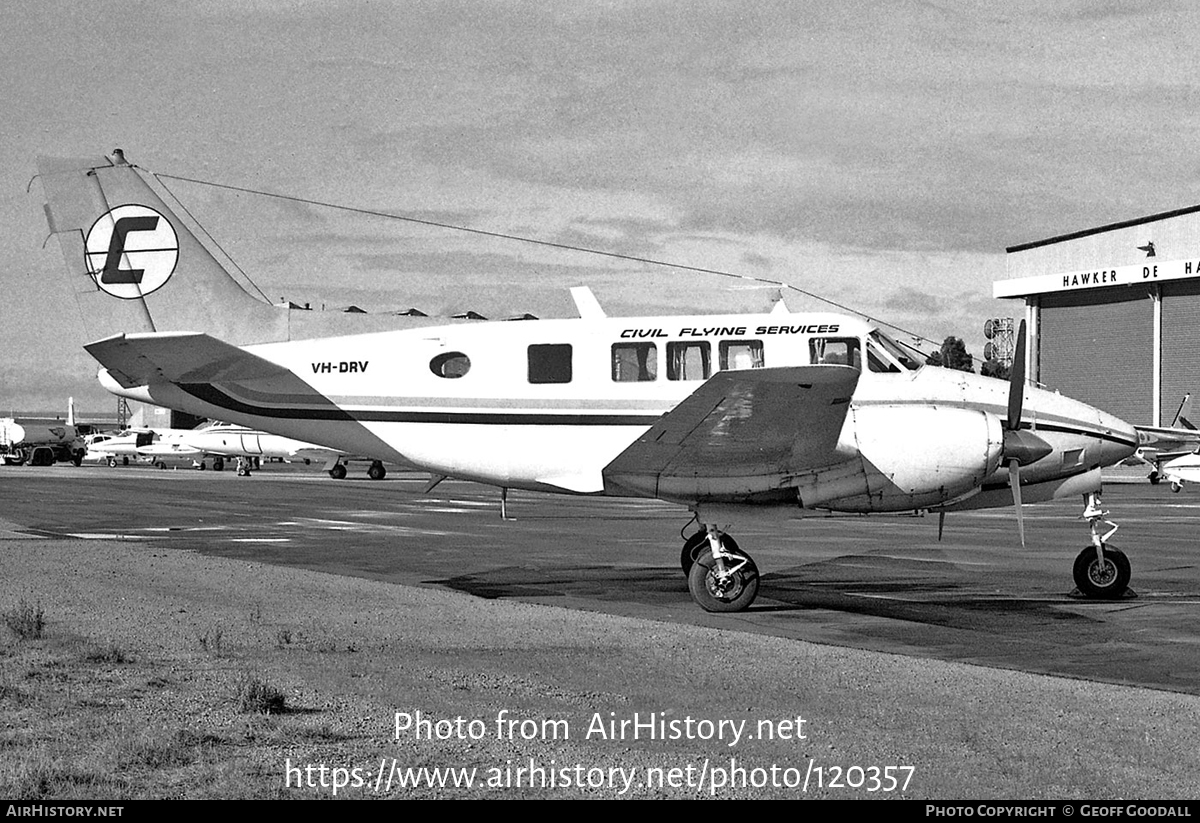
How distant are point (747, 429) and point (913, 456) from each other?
2018 mm

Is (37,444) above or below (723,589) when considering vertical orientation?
above

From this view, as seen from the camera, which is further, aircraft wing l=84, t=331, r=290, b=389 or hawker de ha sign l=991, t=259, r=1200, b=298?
hawker de ha sign l=991, t=259, r=1200, b=298

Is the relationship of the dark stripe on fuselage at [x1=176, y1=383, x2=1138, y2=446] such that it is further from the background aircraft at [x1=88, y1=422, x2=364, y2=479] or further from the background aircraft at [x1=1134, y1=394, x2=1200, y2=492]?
the background aircraft at [x1=1134, y1=394, x2=1200, y2=492]

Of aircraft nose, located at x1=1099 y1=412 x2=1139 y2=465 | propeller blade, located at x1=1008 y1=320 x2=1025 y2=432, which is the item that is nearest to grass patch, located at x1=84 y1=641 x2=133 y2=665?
propeller blade, located at x1=1008 y1=320 x2=1025 y2=432

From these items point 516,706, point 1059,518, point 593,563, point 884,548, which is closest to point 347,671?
point 516,706

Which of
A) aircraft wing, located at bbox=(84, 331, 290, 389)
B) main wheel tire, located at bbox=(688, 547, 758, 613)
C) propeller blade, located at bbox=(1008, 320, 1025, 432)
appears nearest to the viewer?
propeller blade, located at bbox=(1008, 320, 1025, 432)

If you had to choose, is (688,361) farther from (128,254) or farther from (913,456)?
(128,254)

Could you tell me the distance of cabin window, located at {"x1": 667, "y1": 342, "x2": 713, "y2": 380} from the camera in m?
15.8

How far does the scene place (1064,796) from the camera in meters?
6.84

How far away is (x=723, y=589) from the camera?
48.3ft

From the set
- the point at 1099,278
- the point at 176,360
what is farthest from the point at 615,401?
the point at 1099,278

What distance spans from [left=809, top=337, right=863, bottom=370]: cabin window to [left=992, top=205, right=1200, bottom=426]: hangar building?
6088 centimetres
